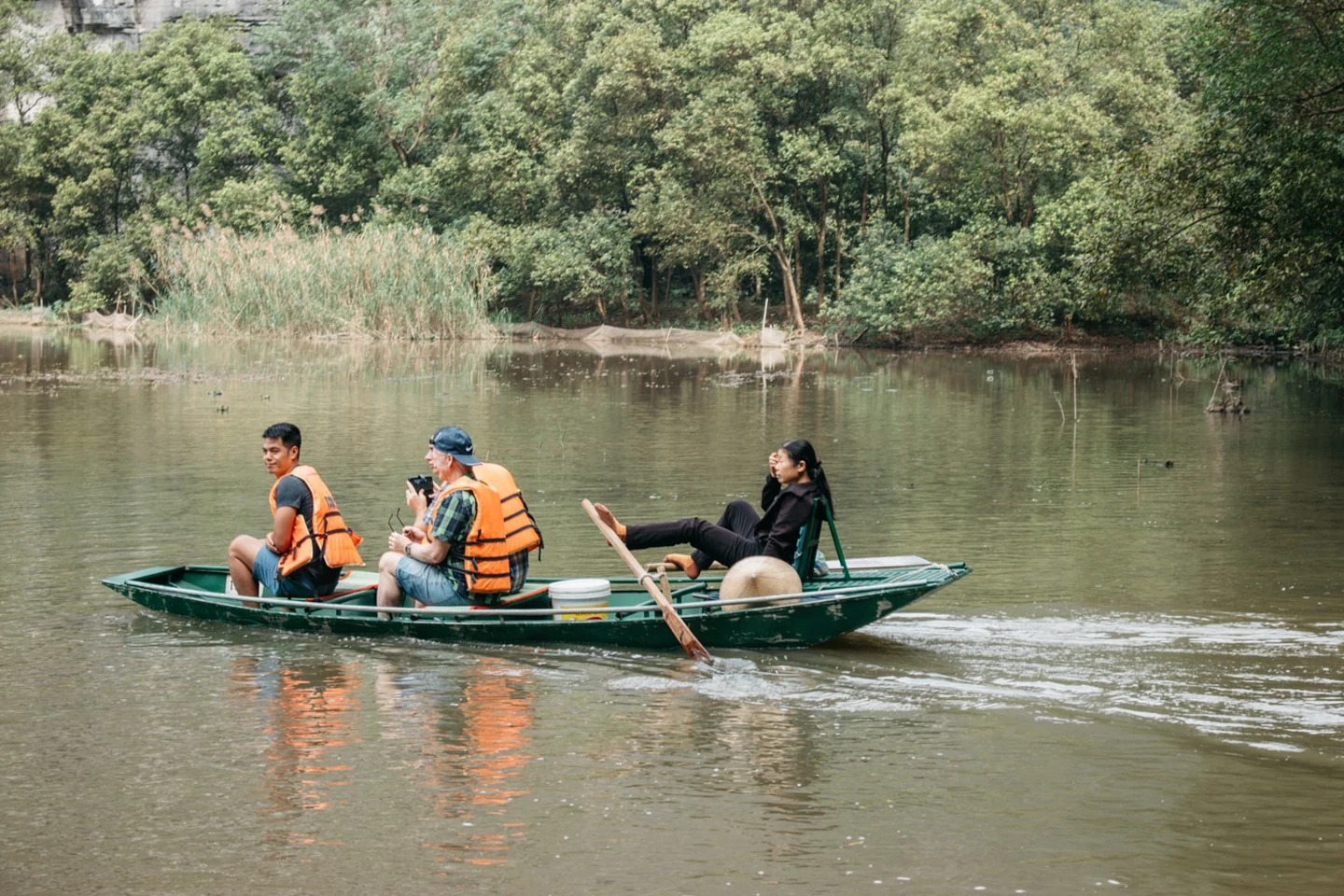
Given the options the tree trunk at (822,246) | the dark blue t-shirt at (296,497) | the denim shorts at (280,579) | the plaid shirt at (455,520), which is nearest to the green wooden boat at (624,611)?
the denim shorts at (280,579)

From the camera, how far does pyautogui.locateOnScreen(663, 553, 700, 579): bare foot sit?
1073 cm

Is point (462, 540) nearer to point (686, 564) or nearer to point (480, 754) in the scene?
point (686, 564)

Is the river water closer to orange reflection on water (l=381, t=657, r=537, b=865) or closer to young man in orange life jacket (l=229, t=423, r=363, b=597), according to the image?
orange reflection on water (l=381, t=657, r=537, b=865)

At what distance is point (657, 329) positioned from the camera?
49.1 metres

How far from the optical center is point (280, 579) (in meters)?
10.6

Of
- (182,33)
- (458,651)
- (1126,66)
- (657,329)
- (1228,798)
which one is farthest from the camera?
(182,33)

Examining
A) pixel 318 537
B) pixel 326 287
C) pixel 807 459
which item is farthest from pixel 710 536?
pixel 326 287

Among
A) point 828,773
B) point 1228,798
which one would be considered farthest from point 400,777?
point 1228,798

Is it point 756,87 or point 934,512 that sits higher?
point 756,87

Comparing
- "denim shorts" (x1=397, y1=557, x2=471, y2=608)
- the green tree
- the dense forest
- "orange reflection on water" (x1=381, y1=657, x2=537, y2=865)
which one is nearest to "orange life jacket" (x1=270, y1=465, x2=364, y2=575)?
"denim shorts" (x1=397, y1=557, x2=471, y2=608)

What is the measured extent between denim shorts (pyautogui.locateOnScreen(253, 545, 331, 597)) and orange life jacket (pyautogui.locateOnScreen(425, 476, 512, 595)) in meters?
1.03

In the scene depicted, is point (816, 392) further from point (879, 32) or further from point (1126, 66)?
point (879, 32)

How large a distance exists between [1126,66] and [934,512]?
1112 inches

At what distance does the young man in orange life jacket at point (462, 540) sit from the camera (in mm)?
10039
